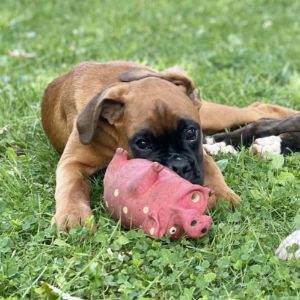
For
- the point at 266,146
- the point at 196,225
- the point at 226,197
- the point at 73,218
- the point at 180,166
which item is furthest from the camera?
the point at 266,146

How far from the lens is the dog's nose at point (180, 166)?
4168 millimetres

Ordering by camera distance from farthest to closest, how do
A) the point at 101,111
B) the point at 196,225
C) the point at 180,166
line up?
1. the point at 101,111
2. the point at 180,166
3. the point at 196,225

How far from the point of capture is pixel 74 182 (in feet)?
14.5

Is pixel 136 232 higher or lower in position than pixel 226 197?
higher

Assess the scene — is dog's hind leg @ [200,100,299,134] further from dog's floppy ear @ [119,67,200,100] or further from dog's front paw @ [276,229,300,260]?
dog's front paw @ [276,229,300,260]

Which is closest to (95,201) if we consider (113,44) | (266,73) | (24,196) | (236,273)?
(24,196)

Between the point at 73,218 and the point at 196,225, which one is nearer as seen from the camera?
the point at 196,225

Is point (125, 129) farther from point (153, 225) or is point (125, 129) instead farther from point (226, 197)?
point (153, 225)

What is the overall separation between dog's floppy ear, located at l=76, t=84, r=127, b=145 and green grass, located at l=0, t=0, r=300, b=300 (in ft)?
1.28

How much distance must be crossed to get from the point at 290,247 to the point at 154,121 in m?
1.11

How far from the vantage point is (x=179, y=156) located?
168 inches

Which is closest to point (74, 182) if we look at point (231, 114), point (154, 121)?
point (154, 121)

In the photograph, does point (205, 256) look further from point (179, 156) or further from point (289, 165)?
point (289, 165)

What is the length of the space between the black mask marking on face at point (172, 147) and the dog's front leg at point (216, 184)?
99 mm
